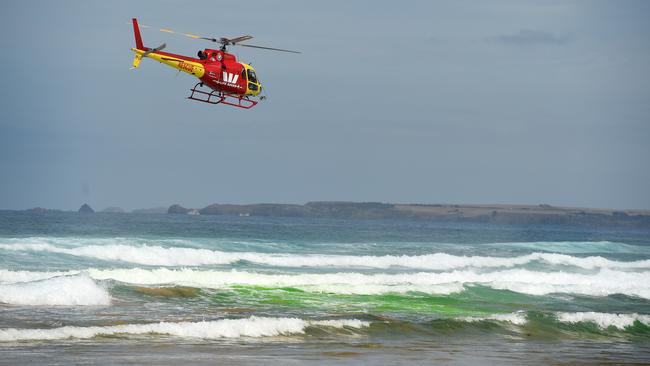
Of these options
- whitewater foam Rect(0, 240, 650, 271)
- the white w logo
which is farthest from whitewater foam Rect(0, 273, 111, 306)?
whitewater foam Rect(0, 240, 650, 271)

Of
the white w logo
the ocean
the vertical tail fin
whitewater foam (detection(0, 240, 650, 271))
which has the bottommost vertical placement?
the ocean

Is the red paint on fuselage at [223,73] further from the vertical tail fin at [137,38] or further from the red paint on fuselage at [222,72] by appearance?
the vertical tail fin at [137,38]

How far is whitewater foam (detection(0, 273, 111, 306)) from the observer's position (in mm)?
18516

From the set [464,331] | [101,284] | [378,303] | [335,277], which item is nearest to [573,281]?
Answer: [335,277]

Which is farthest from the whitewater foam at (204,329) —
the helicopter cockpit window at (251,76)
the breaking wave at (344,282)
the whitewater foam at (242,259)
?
the whitewater foam at (242,259)

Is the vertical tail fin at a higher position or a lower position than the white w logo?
higher

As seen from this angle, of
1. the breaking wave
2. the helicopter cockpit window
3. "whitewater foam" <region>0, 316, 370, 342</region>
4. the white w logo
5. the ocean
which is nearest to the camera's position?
the ocean

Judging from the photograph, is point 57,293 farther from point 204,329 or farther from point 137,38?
point 137,38

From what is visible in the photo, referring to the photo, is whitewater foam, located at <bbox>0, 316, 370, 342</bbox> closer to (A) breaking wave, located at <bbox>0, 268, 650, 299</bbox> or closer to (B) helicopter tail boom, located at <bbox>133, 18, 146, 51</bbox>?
(A) breaking wave, located at <bbox>0, 268, 650, 299</bbox>

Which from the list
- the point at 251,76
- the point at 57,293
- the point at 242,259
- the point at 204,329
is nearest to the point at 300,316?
the point at 204,329

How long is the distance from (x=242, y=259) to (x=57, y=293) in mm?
15938

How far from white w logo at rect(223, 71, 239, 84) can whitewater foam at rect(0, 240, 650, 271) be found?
9967 mm

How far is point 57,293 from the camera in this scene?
18938mm

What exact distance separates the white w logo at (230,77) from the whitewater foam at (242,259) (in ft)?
32.7
